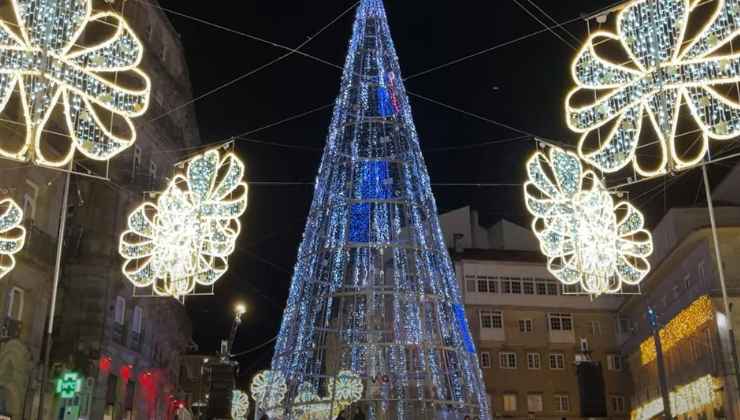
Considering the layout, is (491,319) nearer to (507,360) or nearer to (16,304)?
(507,360)

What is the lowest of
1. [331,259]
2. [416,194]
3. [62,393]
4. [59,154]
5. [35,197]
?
[62,393]

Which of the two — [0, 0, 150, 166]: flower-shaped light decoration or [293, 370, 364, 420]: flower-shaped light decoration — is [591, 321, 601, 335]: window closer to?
[293, 370, 364, 420]: flower-shaped light decoration

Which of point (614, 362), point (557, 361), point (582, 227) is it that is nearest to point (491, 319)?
point (557, 361)

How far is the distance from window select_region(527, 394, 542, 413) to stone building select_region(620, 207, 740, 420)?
609 cm

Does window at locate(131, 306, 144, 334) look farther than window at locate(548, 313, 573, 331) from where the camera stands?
No

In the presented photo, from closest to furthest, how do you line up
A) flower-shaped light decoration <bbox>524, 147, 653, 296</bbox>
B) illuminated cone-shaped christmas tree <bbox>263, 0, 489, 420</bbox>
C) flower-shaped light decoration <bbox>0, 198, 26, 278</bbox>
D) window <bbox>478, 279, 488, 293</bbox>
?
flower-shaped light decoration <bbox>524, 147, 653, 296</bbox> < flower-shaped light decoration <bbox>0, 198, 26, 278</bbox> < illuminated cone-shaped christmas tree <bbox>263, 0, 489, 420</bbox> < window <bbox>478, 279, 488, 293</bbox>

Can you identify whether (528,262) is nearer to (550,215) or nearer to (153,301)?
(153,301)

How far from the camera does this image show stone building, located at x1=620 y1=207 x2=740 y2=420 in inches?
1410

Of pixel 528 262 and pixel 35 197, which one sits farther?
pixel 528 262

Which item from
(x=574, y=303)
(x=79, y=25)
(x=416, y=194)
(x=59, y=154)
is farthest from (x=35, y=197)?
(x=574, y=303)

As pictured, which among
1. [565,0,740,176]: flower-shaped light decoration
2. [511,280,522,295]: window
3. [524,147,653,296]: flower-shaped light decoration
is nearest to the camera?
[565,0,740,176]: flower-shaped light decoration

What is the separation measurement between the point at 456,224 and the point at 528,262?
7.63 meters

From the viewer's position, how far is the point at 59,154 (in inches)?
1220

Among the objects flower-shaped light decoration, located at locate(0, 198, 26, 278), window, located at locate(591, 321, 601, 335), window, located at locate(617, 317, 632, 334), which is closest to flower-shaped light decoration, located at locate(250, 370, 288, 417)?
flower-shaped light decoration, located at locate(0, 198, 26, 278)
